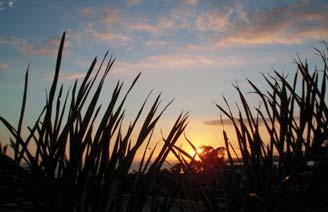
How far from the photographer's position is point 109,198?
48 cm

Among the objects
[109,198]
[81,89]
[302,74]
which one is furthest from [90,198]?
[302,74]

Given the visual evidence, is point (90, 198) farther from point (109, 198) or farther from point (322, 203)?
point (322, 203)

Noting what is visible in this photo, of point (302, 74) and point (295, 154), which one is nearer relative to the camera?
point (295, 154)

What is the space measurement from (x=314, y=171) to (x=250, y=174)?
128 millimetres

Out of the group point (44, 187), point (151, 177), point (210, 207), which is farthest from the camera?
point (210, 207)

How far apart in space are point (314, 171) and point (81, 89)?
368mm

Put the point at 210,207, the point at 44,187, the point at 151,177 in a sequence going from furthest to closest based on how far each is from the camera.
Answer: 1. the point at 210,207
2. the point at 151,177
3. the point at 44,187

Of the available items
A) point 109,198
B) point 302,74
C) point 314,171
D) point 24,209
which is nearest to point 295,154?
point 314,171

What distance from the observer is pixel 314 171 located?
464mm

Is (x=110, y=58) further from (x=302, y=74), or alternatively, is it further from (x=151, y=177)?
(x=302, y=74)

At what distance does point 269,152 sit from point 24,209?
0.44 meters

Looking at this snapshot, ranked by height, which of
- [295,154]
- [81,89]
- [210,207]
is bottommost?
[210,207]

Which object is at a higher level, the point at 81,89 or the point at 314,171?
the point at 81,89

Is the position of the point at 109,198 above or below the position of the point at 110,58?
below
